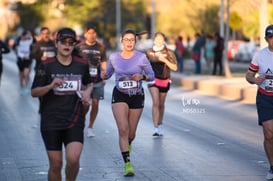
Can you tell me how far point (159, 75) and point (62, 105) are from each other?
6.79m

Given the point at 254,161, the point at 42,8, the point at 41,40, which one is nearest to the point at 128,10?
the point at 42,8

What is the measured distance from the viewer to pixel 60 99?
281 inches

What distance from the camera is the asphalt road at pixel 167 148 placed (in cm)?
969

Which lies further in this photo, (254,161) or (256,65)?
(254,161)

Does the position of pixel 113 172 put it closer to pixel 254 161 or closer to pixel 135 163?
pixel 135 163

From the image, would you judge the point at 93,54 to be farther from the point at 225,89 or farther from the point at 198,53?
the point at 198,53

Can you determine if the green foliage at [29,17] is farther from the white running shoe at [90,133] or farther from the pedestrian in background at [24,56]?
the white running shoe at [90,133]

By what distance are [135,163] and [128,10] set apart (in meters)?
66.3

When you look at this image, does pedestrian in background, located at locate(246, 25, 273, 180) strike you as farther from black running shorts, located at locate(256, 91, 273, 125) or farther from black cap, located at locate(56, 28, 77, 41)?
black cap, located at locate(56, 28, 77, 41)

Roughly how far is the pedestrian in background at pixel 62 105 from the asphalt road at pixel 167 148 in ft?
7.27

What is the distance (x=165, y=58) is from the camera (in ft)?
44.3

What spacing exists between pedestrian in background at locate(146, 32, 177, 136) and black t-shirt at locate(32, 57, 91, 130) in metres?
6.39

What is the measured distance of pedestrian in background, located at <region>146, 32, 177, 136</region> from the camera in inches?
Answer: 535

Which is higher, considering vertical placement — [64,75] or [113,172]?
[64,75]
